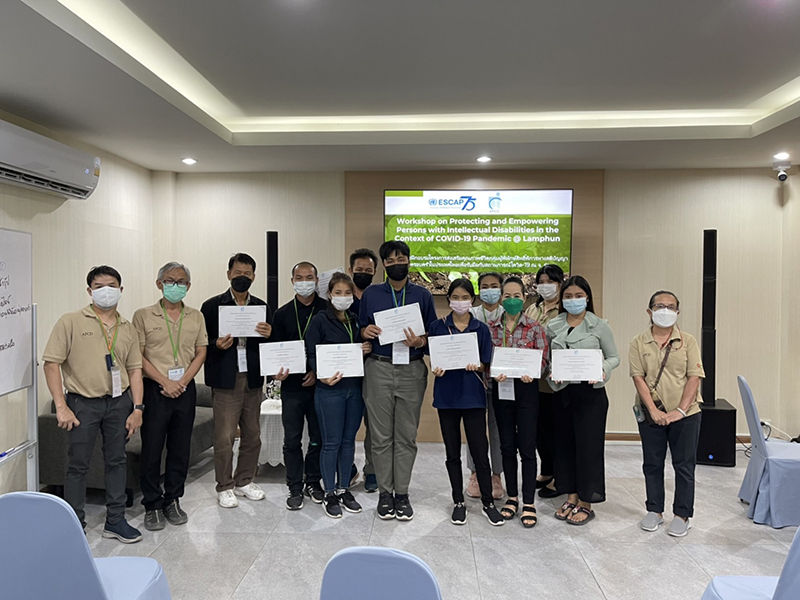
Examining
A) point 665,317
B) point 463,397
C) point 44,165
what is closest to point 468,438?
point 463,397

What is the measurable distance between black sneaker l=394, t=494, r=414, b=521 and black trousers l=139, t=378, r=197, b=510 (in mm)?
1409

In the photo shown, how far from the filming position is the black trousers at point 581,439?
A: 11.1 feet

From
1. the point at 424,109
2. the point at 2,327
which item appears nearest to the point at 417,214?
the point at 424,109

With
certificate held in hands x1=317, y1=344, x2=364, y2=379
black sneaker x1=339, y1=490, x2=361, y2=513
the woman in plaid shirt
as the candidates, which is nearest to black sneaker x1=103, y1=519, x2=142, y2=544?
black sneaker x1=339, y1=490, x2=361, y2=513

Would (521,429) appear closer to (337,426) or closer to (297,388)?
(337,426)

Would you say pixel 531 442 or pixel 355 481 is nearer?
pixel 531 442

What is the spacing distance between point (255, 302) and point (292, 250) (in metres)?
2.02

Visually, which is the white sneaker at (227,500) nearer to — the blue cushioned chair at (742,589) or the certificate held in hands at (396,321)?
the certificate held in hands at (396,321)

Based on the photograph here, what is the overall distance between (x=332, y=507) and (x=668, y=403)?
225 cm

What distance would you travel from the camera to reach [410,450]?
351 cm

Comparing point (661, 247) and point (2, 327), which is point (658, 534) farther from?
point (2, 327)

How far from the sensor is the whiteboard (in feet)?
9.78

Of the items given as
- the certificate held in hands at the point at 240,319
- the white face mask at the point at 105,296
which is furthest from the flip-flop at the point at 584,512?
the white face mask at the point at 105,296

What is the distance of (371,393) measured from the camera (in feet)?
11.4
